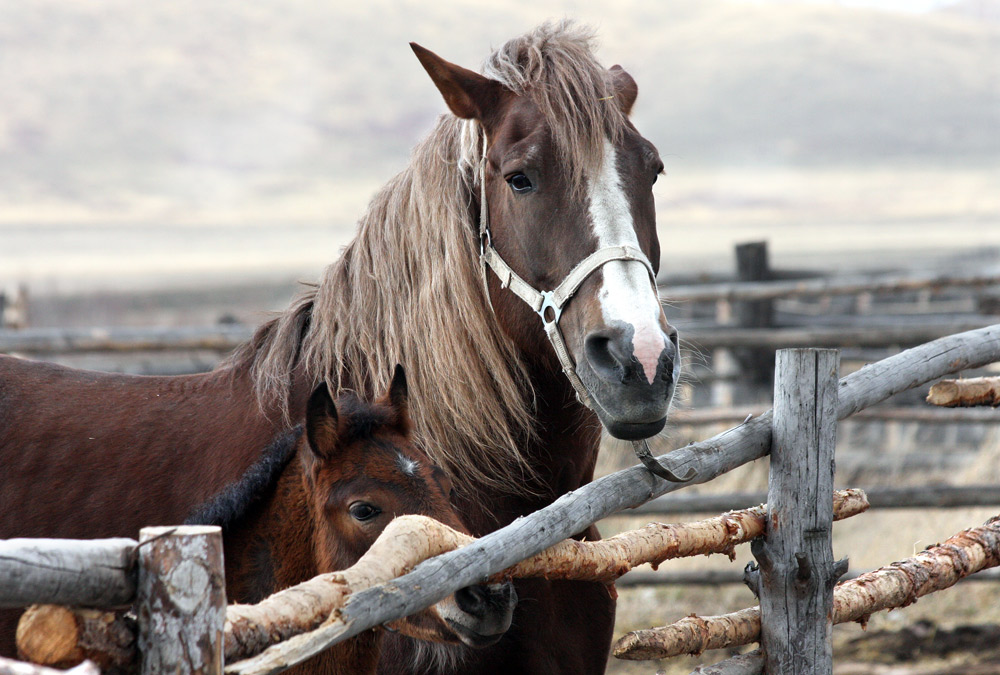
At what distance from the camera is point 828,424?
83.2 inches

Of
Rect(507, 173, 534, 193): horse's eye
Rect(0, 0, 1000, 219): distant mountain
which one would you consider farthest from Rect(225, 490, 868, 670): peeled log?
Rect(0, 0, 1000, 219): distant mountain

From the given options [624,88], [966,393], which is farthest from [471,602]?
[966,393]

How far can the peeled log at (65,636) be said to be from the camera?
1043 millimetres

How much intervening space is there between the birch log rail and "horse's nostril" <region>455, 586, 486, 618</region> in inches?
4.6

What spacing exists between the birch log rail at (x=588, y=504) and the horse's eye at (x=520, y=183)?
2.41 ft

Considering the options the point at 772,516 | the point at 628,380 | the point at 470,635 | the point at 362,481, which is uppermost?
the point at 628,380

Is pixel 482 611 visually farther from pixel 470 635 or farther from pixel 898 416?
pixel 898 416

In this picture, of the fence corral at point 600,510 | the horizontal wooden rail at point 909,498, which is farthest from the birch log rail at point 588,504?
the horizontal wooden rail at point 909,498

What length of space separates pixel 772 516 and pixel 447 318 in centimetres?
97

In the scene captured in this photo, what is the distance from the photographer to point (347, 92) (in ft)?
176

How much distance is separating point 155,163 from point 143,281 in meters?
20.7

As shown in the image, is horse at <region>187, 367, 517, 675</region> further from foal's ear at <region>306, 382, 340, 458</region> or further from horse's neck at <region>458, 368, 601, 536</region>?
horse's neck at <region>458, 368, 601, 536</region>

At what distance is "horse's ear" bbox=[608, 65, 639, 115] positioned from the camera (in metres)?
Result: 2.30

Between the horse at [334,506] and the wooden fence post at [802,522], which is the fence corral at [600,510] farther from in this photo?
the horse at [334,506]
